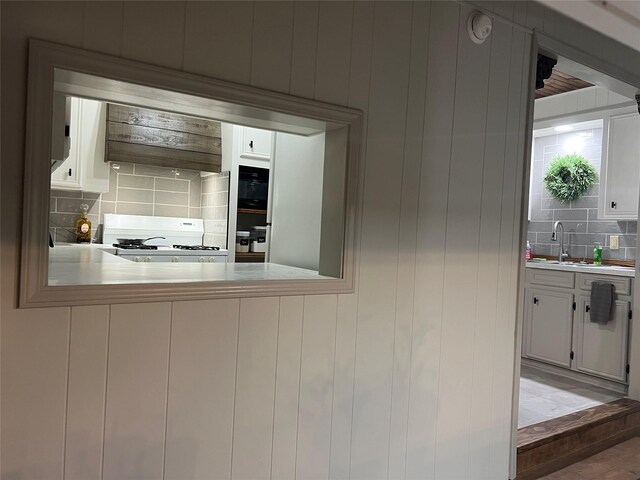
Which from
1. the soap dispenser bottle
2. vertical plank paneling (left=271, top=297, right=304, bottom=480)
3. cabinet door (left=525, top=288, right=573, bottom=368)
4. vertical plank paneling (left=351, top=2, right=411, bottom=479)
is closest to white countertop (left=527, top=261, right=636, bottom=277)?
cabinet door (left=525, top=288, right=573, bottom=368)

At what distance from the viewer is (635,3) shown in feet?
3.23

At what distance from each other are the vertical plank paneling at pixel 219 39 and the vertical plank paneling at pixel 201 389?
764mm

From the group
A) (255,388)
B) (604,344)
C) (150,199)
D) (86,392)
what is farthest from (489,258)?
(150,199)

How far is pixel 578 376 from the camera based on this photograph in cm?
399

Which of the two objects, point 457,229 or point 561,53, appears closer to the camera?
point 457,229

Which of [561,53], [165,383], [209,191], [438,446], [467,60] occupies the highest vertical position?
[561,53]

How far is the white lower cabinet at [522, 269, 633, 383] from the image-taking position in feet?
12.1

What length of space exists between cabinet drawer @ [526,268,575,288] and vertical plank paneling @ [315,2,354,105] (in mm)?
3079

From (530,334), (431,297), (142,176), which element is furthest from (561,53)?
(142,176)

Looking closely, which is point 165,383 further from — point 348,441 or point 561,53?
point 561,53

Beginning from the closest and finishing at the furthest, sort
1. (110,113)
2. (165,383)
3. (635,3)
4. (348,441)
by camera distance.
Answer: (635,3) → (165,383) → (348,441) → (110,113)

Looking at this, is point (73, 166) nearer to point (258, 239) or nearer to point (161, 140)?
point (161, 140)

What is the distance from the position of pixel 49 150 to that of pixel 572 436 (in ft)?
10.2

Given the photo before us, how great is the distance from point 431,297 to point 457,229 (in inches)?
13.8
